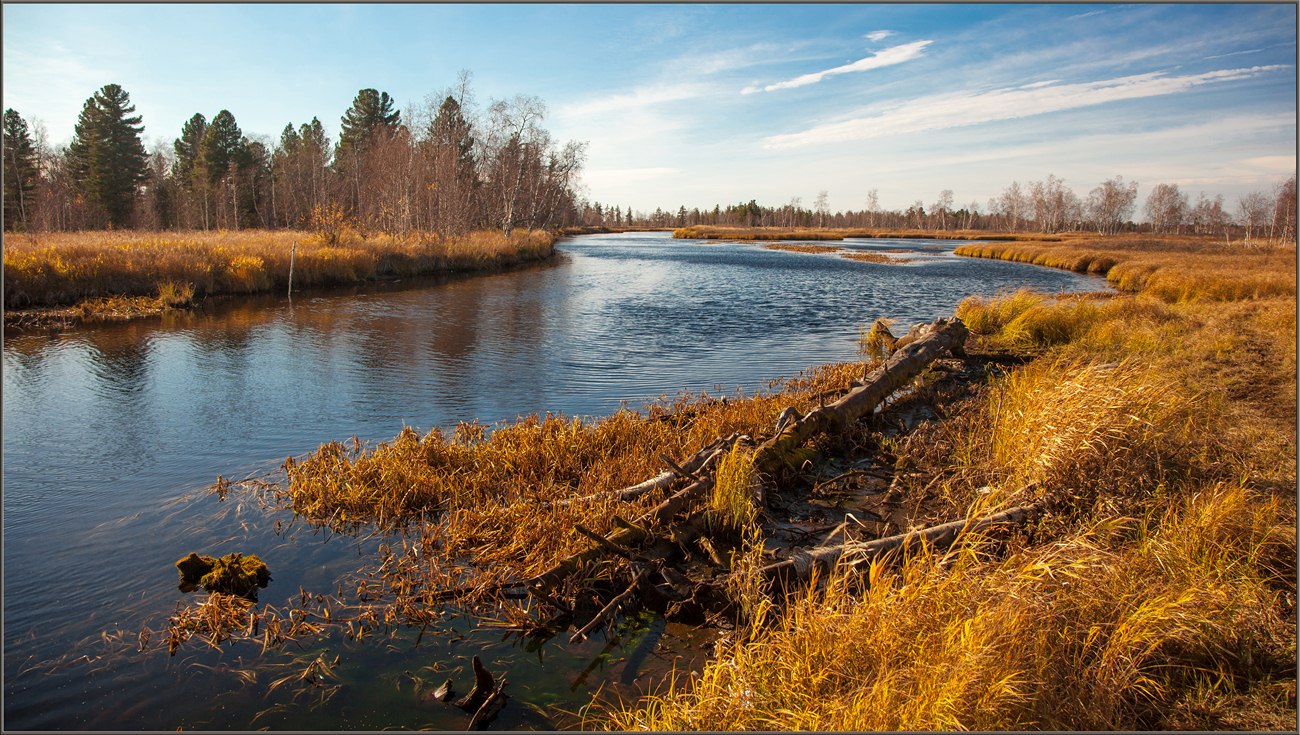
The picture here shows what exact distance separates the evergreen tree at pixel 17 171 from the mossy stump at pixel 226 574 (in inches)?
1954

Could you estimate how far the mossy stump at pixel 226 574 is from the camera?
5.52 meters

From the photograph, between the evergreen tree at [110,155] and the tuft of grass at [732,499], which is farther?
the evergreen tree at [110,155]

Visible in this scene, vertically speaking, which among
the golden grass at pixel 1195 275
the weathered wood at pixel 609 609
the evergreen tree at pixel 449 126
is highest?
the evergreen tree at pixel 449 126

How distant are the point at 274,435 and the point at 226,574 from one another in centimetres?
458

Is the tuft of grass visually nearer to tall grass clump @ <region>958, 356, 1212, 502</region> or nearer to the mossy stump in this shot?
tall grass clump @ <region>958, 356, 1212, 502</region>

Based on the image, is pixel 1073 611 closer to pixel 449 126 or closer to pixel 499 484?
pixel 499 484

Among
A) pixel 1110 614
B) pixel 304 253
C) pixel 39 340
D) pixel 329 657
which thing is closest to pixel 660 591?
pixel 329 657

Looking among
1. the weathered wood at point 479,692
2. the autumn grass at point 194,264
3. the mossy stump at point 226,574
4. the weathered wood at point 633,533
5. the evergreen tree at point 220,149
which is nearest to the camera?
the weathered wood at point 479,692

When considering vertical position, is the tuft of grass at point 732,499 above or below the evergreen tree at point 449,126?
below

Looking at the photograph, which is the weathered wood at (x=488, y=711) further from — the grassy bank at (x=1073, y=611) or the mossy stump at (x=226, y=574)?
the mossy stump at (x=226, y=574)

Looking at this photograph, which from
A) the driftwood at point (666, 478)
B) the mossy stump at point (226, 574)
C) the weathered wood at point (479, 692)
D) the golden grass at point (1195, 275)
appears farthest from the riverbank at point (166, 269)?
the golden grass at point (1195, 275)

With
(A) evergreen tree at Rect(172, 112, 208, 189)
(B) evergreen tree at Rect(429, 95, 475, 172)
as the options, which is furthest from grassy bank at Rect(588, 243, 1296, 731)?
(A) evergreen tree at Rect(172, 112, 208, 189)

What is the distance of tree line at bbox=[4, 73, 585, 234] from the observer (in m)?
43.9

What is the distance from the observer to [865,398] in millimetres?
9695
